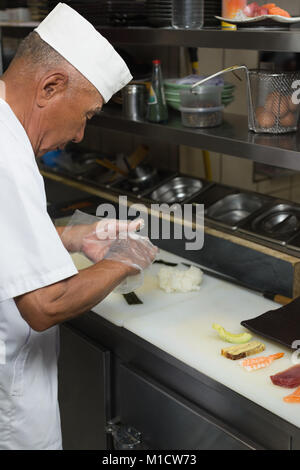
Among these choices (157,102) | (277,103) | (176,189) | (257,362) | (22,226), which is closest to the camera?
(22,226)

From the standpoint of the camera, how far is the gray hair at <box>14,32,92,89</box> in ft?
4.35

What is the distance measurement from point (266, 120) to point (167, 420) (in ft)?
3.01

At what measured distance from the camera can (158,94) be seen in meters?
2.26

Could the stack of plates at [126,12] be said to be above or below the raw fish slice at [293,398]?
above

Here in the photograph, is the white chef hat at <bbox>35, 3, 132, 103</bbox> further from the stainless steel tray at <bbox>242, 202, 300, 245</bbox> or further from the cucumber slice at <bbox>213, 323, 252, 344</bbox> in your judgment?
the stainless steel tray at <bbox>242, 202, 300, 245</bbox>

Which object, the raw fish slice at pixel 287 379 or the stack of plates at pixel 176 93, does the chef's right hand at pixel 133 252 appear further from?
the stack of plates at pixel 176 93

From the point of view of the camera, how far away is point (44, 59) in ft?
4.36

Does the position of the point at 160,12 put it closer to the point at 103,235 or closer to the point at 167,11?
the point at 167,11

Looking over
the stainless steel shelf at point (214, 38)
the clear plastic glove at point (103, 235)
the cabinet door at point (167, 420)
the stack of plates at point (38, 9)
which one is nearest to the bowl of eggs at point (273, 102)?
the stainless steel shelf at point (214, 38)

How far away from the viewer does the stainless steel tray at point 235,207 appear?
7.81 feet

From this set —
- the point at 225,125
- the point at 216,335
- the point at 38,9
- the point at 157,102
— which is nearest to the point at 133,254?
the point at 216,335

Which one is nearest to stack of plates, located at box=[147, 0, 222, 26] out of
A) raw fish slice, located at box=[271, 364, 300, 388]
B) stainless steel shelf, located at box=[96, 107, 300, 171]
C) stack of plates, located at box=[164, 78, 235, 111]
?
stack of plates, located at box=[164, 78, 235, 111]

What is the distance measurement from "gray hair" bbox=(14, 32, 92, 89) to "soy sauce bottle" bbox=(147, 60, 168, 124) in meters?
0.88

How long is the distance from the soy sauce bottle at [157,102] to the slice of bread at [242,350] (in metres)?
0.89
